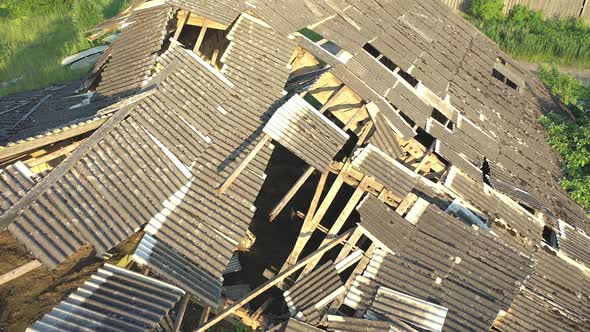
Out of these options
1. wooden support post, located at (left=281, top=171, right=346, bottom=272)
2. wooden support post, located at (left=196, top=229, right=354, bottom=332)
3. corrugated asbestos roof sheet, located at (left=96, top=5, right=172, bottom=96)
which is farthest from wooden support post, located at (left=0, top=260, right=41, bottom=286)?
wooden support post, located at (left=281, top=171, right=346, bottom=272)

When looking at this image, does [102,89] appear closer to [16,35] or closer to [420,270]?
[420,270]

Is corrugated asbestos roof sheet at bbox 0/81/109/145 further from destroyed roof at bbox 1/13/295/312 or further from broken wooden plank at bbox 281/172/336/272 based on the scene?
broken wooden plank at bbox 281/172/336/272

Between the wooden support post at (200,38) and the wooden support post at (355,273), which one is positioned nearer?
the wooden support post at (355,273)

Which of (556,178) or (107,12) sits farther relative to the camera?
(107,12)

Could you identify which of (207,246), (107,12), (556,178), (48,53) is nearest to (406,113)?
(556,178)

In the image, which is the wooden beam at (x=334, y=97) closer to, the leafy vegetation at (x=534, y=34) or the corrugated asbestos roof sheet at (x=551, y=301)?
the corrugated asbestos roof sheet at (x=551, y=301)

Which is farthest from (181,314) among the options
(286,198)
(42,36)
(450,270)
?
(42,36)

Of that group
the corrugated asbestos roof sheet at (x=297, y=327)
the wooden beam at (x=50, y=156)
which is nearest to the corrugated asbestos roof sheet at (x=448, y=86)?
the corrugated asbestos roof sheet at (x=297, y=327)
